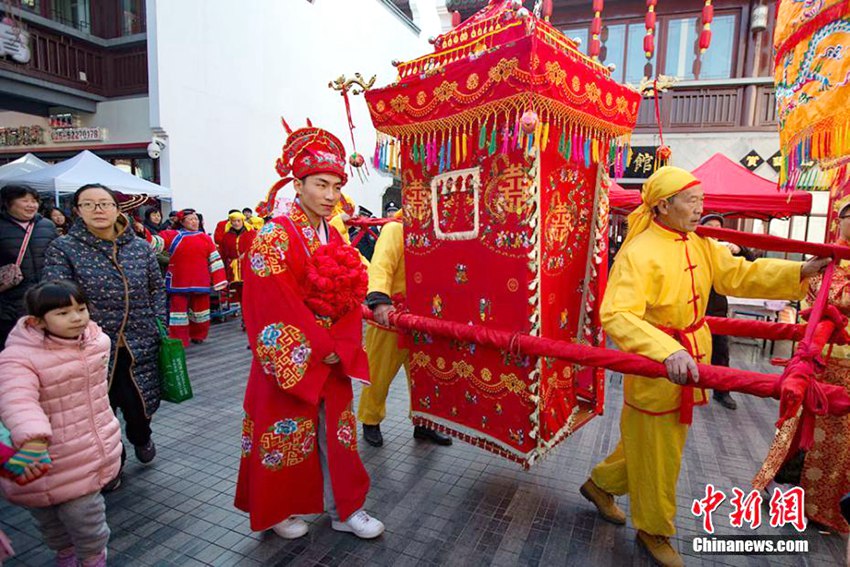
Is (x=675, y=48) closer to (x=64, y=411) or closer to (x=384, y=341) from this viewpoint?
(x=384, y=341)

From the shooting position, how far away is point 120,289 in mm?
2645

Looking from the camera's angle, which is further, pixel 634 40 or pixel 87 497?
pixel 634 40

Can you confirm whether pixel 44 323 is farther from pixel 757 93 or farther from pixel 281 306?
pixel 757 93

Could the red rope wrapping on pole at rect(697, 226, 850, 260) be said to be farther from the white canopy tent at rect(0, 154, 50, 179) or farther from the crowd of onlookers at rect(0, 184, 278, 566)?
the white canopy tent at rect(0, 154, 50, 179)

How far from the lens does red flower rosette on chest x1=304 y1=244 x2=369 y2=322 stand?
84.9 inches

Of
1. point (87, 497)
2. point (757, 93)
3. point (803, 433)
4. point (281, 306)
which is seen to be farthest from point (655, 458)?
point (757, 93)

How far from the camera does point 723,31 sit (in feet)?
31.9

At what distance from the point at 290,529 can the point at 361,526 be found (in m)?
0.35

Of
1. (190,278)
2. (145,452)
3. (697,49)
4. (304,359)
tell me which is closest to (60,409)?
(304,359)

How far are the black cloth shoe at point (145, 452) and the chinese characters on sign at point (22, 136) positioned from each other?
9.44m

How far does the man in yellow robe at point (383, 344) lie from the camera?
10.2ft

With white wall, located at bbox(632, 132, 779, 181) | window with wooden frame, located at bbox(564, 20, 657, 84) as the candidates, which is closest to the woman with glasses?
white wall, located at bbox(632, 132, 779, 181)

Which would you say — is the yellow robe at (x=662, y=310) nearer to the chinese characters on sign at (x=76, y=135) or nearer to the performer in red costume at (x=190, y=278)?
the performer in red costume at (x=190, y=278)

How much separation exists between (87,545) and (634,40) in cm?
1190
